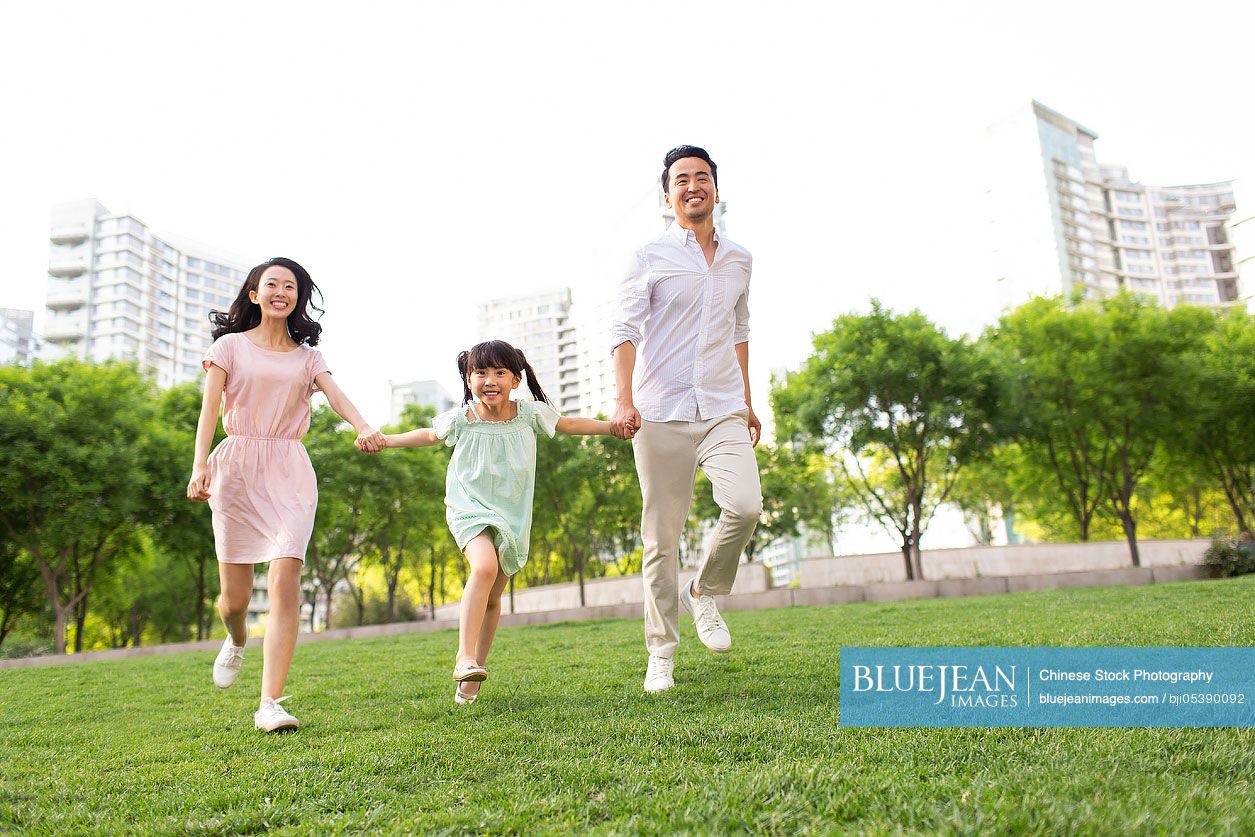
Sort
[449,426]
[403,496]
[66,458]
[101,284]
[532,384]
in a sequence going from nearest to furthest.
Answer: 1. [449,426]
2. [532,384]
3. [66,458]
4. [403,496]
5. [101,284]

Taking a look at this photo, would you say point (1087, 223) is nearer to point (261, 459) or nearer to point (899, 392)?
point (899, 392)

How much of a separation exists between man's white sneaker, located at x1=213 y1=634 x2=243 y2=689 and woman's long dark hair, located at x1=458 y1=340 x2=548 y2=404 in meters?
2.18

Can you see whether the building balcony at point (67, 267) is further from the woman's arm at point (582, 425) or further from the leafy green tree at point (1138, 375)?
the woman's arm at point (582, 425)

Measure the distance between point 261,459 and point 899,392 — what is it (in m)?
22.9

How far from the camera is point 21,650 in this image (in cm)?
2892

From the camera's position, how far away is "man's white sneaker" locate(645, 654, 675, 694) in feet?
16.8

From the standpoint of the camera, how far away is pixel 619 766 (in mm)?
3279

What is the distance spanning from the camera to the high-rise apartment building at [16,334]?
8156 centimetres

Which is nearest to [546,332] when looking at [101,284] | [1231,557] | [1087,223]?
[101,284]

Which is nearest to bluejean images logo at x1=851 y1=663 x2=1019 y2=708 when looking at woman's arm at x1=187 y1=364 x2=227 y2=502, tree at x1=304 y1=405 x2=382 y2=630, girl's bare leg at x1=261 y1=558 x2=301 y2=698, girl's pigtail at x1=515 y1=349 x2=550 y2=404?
girl's pigtail at x1=515 y1=349 x2=550 y2=404

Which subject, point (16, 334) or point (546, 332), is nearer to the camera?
point (16, 334)

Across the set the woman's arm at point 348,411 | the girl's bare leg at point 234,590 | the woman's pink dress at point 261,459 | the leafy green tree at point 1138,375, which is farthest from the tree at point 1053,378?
the girl's bare leg at point 234,590

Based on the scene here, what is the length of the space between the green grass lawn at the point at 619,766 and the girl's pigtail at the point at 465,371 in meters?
1.94

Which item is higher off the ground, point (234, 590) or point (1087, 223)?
point (1087, 223)
